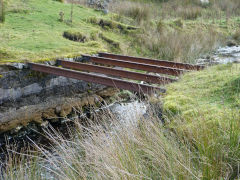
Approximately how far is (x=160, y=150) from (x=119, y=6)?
42.2 ft

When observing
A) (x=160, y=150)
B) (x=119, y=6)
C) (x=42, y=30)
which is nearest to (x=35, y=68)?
(x=42, y=30)

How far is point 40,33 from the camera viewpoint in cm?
746

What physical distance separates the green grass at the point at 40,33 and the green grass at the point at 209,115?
3.45m

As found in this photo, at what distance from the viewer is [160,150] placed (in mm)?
1828

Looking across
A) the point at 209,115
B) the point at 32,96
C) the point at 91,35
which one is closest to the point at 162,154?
the point at 209,115

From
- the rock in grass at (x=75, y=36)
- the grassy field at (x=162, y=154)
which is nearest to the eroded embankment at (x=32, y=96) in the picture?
the rock in grass at (x=75, y=36)

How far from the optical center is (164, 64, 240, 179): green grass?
1.71 meters

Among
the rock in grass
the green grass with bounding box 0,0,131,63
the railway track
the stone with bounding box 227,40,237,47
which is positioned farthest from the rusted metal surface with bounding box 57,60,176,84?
the stone with bounding box 227,40,237,47

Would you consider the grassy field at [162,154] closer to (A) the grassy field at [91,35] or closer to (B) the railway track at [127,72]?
(B) the railway track at [127,72]

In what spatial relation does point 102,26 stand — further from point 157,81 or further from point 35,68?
point 157,81

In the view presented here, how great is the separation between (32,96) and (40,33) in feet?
9.52

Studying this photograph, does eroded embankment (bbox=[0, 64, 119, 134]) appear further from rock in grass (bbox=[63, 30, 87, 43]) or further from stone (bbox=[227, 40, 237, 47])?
stone (bbox=[227, 40, 237, 47])

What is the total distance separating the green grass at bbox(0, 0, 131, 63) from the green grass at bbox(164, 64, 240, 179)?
3.45 m

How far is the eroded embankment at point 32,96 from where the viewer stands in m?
4.88
